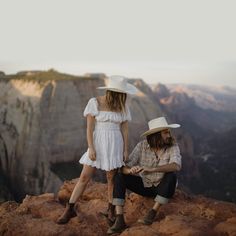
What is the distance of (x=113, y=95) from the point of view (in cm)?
795

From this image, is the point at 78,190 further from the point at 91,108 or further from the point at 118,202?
the point at 91,108

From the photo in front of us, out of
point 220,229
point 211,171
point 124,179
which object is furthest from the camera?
point 211,171

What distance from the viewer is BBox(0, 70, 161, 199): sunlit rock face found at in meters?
46.9

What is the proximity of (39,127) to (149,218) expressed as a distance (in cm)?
4186

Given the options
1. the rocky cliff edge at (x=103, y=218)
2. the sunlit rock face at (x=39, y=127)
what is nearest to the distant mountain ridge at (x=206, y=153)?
the sunlit rock face at (x=39, y=127)

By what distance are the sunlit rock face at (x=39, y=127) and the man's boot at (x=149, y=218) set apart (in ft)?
124

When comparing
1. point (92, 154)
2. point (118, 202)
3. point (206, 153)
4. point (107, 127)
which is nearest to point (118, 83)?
point (107, 127)

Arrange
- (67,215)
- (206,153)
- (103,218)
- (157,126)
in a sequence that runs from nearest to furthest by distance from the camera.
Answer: (157,126), (67,215), (103,218), (206,153)

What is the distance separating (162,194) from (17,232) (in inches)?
95.2

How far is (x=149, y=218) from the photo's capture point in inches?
311

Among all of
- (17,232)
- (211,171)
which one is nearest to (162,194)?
(17,232)

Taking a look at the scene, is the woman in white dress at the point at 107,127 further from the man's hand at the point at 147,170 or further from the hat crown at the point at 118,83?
the man's hand at the point at 147,170

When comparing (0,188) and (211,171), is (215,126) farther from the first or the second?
(0,188)

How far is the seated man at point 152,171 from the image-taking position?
786 cm
